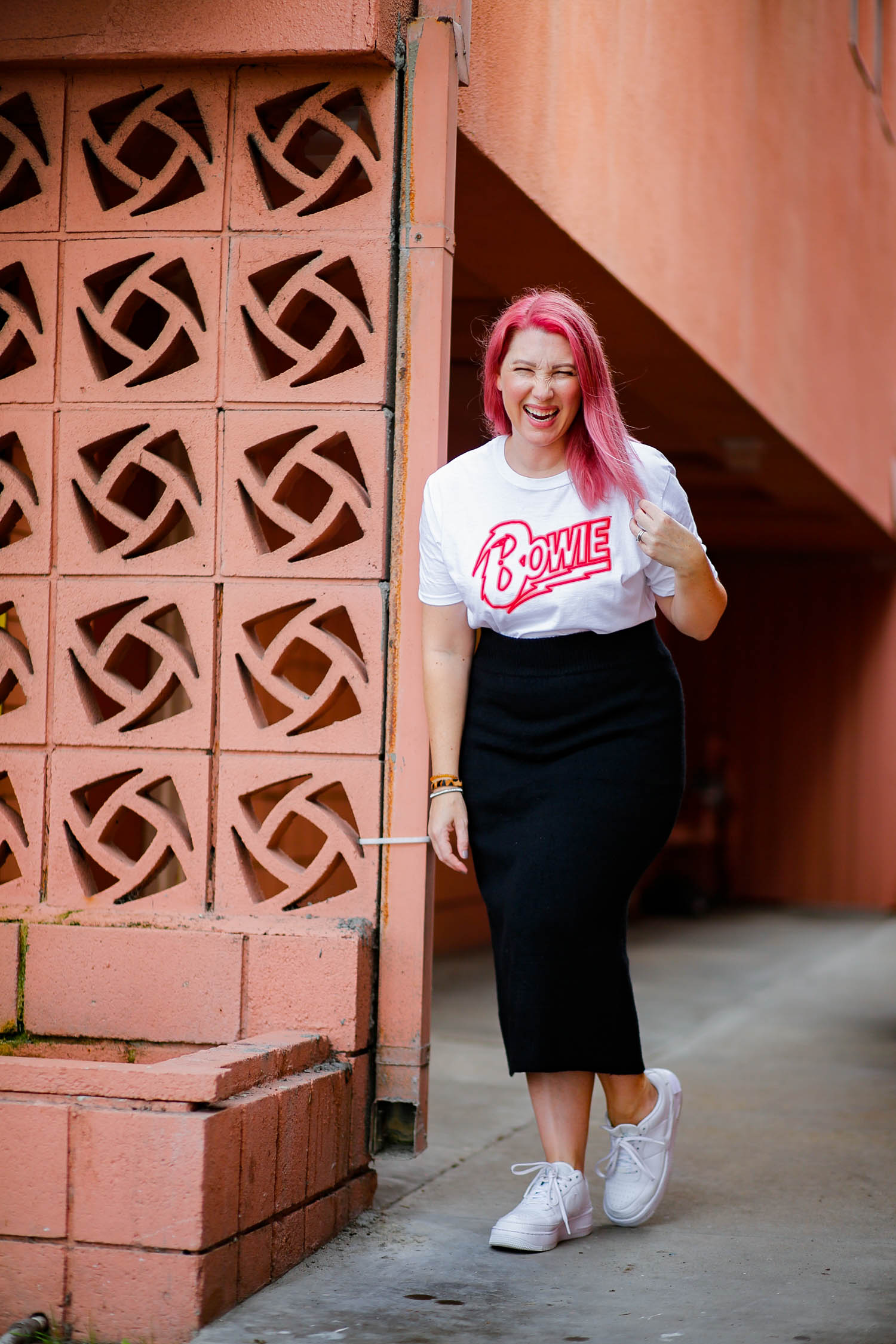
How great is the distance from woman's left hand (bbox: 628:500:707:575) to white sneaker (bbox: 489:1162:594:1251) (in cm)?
125

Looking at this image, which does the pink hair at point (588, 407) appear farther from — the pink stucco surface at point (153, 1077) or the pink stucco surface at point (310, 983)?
the pink stucco surface at point (153, 1077)

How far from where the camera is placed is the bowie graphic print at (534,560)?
2.91 metres

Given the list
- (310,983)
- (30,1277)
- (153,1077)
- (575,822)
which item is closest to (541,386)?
(575,822)

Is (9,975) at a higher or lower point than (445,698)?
lower

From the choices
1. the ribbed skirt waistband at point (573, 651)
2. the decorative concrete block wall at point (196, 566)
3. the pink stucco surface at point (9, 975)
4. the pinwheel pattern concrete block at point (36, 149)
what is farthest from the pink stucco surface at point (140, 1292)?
the pinwheel pattern concrete block at point (36, 149)

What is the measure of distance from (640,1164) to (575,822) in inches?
31.5

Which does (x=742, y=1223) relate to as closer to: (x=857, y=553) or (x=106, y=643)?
(x=106, y=643)

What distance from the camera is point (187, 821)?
3266 mm

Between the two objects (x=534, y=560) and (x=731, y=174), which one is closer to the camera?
(x=534, y=560)

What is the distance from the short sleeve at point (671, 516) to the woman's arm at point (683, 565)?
0.10 ft

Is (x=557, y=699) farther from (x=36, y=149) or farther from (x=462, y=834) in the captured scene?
(x=36, y=149)

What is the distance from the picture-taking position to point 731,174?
20.1ft

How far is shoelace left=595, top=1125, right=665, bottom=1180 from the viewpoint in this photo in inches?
124

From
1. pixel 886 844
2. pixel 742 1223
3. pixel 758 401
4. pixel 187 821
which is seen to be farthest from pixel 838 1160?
pixel 886 844
